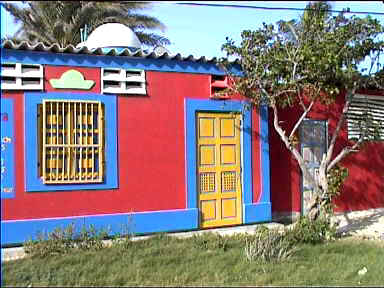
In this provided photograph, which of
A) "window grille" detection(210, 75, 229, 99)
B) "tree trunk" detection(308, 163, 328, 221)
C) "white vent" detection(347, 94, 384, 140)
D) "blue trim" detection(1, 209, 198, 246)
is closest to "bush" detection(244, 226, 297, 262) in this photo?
"tree trunk" detection(308, 163, 328, 221)

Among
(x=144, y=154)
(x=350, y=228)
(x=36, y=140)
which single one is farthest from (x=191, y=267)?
(x=350, y=228)

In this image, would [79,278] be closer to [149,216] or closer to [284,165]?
[149,216]

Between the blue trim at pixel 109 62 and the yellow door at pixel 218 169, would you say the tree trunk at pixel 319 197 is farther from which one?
the blue trim at pixel 109 62

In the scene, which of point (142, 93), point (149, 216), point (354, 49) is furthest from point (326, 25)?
point (149, 216)

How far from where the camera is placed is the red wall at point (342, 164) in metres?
10.9

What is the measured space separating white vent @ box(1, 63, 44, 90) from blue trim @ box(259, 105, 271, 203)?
4.18m

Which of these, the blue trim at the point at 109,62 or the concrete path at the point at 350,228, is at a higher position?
the blue trim at the point at 109,62

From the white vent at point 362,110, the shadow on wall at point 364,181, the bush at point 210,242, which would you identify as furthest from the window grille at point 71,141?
the shadow on wall at point 364,181

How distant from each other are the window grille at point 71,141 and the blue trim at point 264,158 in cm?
317

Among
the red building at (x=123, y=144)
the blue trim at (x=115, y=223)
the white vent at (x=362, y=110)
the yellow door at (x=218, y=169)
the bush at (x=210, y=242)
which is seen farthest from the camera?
the white vent at (x=362, y=110)

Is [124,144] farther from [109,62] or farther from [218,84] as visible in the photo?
[218,84]

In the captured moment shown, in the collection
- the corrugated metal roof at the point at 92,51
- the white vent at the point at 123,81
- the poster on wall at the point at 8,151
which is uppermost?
the corrugated metal roof at the point at 92,51

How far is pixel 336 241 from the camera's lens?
8555 mm

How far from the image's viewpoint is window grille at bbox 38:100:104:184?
26.9 ft
